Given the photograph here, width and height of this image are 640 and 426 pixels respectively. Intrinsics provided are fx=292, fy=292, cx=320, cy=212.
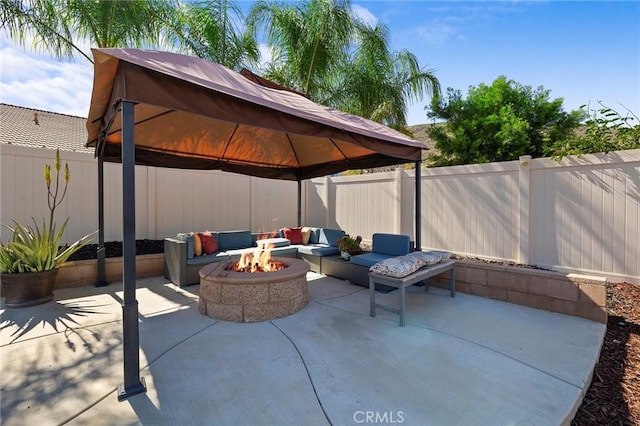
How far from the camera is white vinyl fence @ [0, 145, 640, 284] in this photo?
459 cm

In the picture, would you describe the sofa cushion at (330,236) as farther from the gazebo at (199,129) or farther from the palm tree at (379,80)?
the palm tree at (379,80)

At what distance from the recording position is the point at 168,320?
150 inches

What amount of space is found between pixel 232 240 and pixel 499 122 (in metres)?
6.96

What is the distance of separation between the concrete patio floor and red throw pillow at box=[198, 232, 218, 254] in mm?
1653

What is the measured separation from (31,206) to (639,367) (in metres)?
9.13

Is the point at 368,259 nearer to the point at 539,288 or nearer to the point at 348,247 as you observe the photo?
the point at 348,247

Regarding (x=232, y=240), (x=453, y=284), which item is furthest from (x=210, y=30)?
(x=453, y=284)

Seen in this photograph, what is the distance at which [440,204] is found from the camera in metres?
6.65

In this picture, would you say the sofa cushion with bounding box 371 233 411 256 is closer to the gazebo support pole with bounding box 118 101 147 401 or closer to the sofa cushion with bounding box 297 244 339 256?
the sofa cushion with bounding box 297 244 339 256

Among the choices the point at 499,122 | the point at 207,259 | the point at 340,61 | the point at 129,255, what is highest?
the point at 340,61

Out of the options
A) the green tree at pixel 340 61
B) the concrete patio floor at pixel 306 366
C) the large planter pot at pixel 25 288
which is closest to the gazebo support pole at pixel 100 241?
the large planter pot at pixel 25 288

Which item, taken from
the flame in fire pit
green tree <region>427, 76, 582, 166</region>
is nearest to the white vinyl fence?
green tree <region>427, 76, 582, 166</region>

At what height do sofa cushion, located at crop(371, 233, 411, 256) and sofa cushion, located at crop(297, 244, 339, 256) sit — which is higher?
sofa cushion, located at crop(371, 233, 411, 256)

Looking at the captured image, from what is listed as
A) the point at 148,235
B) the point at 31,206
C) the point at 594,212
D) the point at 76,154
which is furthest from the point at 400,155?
the point at 31,206
